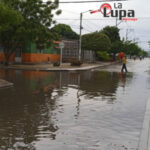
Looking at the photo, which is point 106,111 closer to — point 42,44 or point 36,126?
point 36,126

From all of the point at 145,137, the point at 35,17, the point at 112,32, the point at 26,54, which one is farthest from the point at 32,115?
the point at 112,32

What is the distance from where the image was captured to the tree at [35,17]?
97.3ft

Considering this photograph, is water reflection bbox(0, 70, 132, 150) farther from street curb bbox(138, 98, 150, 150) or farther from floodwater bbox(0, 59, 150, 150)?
street curb bbox(138, 98, 150, 150)

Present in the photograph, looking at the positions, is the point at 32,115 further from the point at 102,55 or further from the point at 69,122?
the point at 102,55

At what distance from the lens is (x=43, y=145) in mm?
5547

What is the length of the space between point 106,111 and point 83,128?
7.46 ft

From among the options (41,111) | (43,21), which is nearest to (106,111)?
(41,111)

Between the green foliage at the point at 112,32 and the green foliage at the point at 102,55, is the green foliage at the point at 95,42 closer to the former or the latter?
the green foliage at the point at 102,55

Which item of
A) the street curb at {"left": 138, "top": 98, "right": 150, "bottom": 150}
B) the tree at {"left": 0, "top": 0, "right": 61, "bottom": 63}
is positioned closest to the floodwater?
the street curb at {"left": 138, "top": 98, "right": 150, "bottom": 150}

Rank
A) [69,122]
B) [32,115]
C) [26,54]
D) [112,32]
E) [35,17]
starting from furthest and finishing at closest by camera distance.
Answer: [112,32], [26,54], [35,17], [32,115], [69,122]

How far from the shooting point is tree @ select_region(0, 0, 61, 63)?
29672 mm

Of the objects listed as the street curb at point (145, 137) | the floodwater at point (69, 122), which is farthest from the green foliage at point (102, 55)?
the street curb at point (145, 137)

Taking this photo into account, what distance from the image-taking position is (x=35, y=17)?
30.5 metres

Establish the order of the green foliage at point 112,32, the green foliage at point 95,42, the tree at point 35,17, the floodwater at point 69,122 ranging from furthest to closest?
the green foliage at point 112,32 < the green foliage at point 95,42 < the tree at point 35,17 < the floodwater at point 69,122
